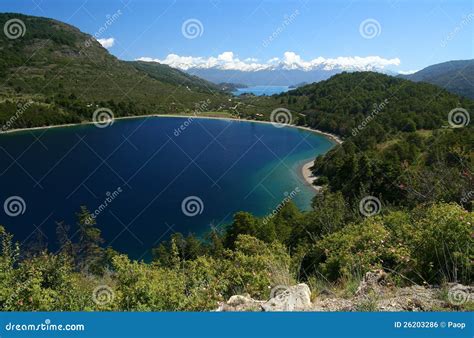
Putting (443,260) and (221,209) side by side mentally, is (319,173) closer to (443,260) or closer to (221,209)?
(221,209)

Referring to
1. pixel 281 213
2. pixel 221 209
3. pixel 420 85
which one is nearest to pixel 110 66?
pixel 420 85

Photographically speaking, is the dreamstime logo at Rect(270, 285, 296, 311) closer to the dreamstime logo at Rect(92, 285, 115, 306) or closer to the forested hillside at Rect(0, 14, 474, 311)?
the forested hillside at Rect(0, 14, 474, 311)

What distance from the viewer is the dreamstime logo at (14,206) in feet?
125

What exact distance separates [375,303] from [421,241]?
175 cm

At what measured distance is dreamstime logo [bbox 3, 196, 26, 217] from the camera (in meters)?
38.2

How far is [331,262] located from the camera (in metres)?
6.54

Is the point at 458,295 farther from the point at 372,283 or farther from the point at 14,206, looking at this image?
the point at 14,206

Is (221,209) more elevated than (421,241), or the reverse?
(421,241)

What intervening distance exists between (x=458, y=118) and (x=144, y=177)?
196 ft

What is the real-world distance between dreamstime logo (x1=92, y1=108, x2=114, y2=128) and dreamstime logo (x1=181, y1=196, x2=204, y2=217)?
59.8 meters

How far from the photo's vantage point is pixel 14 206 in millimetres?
41156
